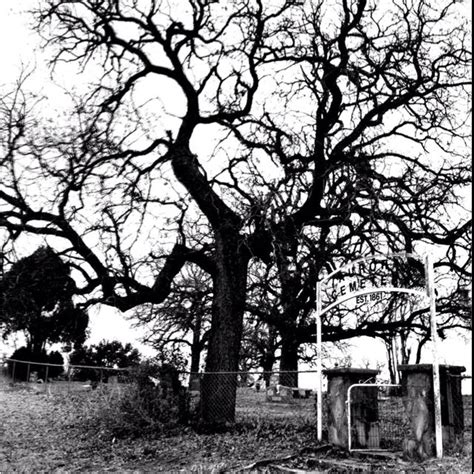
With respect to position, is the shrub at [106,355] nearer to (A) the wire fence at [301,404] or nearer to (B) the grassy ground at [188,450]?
(A) the wire fence at [301,404]

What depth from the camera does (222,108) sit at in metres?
15.8

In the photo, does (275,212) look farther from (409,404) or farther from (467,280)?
(467,280)

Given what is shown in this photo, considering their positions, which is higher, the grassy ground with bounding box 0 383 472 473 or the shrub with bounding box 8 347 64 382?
the shrub with bounding box 8 347 64 382

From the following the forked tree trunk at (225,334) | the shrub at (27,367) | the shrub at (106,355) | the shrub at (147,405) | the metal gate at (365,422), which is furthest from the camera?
the shrub at (106,355)

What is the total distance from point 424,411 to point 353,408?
4.88 ft

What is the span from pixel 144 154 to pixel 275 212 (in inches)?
157

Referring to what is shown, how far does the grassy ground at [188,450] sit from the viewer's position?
9.66 meters

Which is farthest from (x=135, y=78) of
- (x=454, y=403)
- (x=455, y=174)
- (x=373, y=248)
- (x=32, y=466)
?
(x=454, y=403)

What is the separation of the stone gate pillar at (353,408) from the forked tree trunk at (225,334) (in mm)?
3054

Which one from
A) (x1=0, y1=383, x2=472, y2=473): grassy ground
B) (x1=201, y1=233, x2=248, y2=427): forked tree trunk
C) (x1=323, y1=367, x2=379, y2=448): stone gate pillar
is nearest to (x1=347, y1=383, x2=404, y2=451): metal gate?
(x1=323, y1=367, x2=379, y2=448): stone gate pillar

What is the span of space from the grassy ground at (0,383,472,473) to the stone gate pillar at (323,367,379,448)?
41cm

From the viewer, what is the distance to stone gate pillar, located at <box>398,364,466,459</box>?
9828mm

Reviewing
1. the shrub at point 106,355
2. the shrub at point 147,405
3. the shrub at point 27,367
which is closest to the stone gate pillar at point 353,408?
the shrub at point 147,405

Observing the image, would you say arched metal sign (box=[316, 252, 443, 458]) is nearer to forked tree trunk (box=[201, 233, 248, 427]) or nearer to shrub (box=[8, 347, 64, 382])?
forked tree trunk (box=[201, 233, 248, 427])
